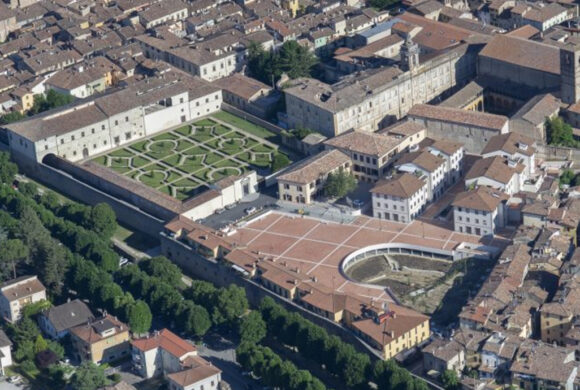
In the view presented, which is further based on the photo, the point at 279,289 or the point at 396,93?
the point at 396,93

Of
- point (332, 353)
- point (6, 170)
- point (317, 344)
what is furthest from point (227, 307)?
point (6, 170)

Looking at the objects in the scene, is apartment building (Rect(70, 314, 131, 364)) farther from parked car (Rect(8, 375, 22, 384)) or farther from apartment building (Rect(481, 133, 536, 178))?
apartment building (Rect(481, 133, 536, 178))

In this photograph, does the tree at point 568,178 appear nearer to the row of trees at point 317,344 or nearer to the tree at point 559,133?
the tree at point 559,133

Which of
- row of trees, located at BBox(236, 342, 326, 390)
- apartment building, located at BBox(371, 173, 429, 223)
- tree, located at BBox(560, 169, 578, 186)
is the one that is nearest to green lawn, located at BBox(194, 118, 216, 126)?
apartment building, located at BBox(371, 173, 429, 223)

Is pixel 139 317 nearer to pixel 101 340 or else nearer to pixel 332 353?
pixel 101 340

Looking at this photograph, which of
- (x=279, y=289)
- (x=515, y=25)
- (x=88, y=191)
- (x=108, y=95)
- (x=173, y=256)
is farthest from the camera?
(x=515, y=25)

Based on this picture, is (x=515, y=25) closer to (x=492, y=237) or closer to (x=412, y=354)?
(x=492, y=237)

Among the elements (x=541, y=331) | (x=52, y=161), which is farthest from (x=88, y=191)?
(x=541, y=331)
